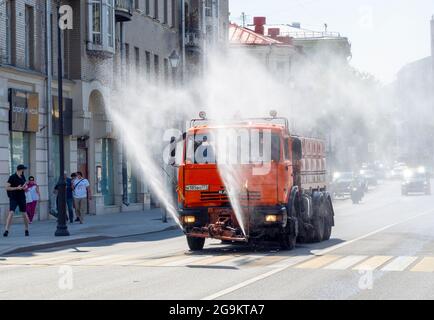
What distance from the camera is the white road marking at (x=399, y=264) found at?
1884 centimetres

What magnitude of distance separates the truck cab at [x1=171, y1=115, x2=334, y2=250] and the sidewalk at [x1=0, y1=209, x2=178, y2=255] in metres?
4.13

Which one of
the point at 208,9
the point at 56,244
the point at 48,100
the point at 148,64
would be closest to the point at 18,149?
the point at 48,100

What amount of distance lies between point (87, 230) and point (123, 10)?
54.2 ft

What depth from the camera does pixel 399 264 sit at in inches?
776

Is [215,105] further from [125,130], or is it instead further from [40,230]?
[40,230]

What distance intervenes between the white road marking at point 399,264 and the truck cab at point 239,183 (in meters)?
2.77

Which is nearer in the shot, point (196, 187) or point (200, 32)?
point (196, 187)

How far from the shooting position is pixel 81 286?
630 inches

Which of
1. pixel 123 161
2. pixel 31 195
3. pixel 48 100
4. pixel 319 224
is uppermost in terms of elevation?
pixel 48 100

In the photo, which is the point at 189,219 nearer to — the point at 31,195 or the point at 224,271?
the point at 224,271

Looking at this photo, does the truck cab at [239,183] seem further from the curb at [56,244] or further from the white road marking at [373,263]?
the curb at [56,244]

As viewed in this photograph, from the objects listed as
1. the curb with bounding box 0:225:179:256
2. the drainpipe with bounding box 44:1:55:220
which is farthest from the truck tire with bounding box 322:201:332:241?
the drainpipe with bounding box 44:1:55:220

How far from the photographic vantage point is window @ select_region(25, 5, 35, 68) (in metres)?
39.9
